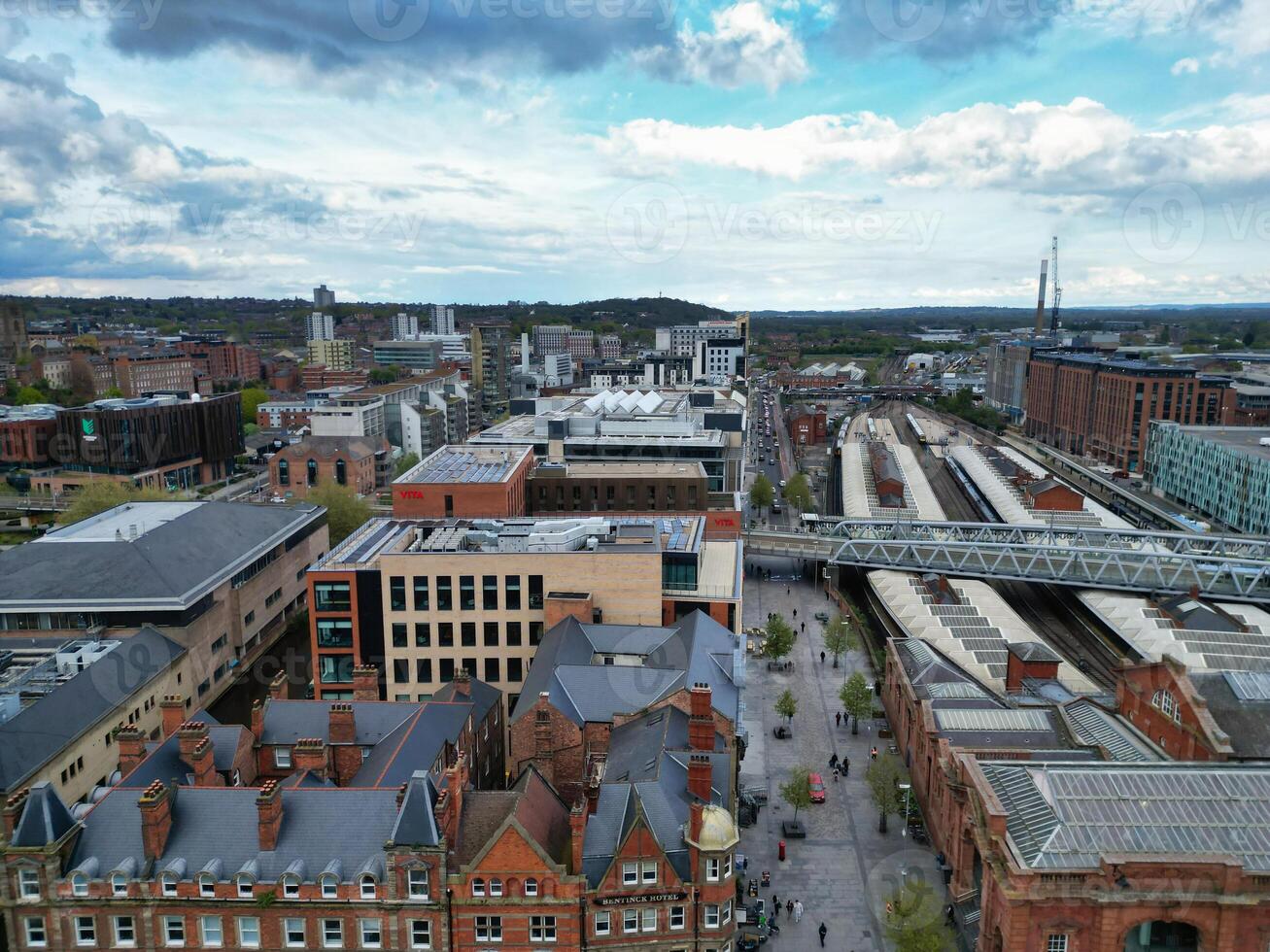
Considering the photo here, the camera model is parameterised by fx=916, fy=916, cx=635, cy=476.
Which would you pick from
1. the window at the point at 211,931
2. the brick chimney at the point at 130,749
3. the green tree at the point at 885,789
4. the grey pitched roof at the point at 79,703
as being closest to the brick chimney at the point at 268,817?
the window at the point at 211,931

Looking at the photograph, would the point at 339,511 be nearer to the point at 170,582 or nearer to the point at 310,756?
the point at 170,582

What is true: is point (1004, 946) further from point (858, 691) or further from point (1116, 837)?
point (858, 691)

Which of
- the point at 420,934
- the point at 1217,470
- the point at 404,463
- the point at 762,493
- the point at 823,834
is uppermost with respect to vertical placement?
the point at 1217,470

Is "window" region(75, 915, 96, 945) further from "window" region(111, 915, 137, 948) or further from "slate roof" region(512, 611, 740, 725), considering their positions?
"slate roof" region(512, 611, 740, 725)

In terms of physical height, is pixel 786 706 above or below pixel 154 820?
below

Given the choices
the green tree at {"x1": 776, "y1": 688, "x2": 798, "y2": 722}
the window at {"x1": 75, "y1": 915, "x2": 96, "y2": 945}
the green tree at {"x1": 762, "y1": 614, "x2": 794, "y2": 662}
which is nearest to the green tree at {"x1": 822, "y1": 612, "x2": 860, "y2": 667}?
the green tree at {"x1": 762, "y1": 614, "x2": 794, "y2": 662}

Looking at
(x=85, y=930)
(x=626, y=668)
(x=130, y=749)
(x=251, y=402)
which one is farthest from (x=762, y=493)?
(x=251, y=402)

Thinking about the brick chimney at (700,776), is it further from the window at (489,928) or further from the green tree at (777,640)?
the green tree at (777,640)
